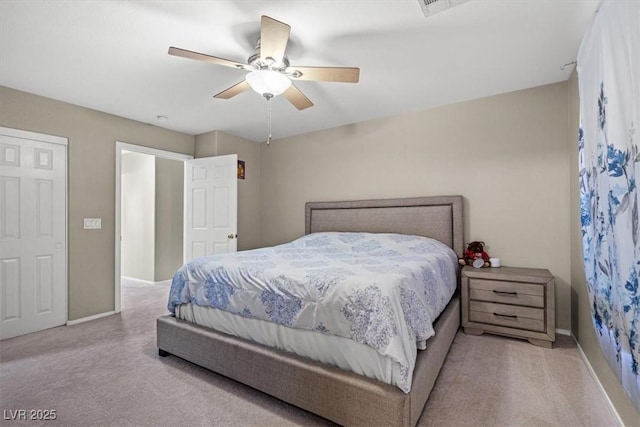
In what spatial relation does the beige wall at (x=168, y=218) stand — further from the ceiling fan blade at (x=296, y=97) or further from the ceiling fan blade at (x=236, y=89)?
the ceiling fan blade at (x=296, y=97)

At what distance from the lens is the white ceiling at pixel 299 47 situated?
6.03ft

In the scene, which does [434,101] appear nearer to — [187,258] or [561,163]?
[561,163]

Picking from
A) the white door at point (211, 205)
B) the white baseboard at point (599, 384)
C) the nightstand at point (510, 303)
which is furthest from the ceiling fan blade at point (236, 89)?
Result: the white baseboard at point (599, 384)

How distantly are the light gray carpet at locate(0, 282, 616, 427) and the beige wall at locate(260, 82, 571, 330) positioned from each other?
101 cm

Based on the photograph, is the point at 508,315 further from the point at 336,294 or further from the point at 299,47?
the point at 299,47

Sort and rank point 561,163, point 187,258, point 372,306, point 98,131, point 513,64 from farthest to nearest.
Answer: point 187,258 → point 98,131 → point 561,163 → point 513,64 → point 372,306

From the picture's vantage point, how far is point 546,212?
9.52 ft

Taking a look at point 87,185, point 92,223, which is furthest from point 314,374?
point 87,185

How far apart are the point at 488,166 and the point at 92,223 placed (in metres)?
4.60

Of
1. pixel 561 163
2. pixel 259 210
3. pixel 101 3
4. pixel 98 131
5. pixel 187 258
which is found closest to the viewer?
pixel 101 3

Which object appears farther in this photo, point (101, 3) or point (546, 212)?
point (546, 212)

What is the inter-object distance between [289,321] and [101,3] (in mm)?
2244

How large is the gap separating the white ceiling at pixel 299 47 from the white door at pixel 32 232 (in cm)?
64

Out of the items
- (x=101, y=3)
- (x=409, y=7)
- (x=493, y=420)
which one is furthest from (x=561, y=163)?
(x=101, y=3)
